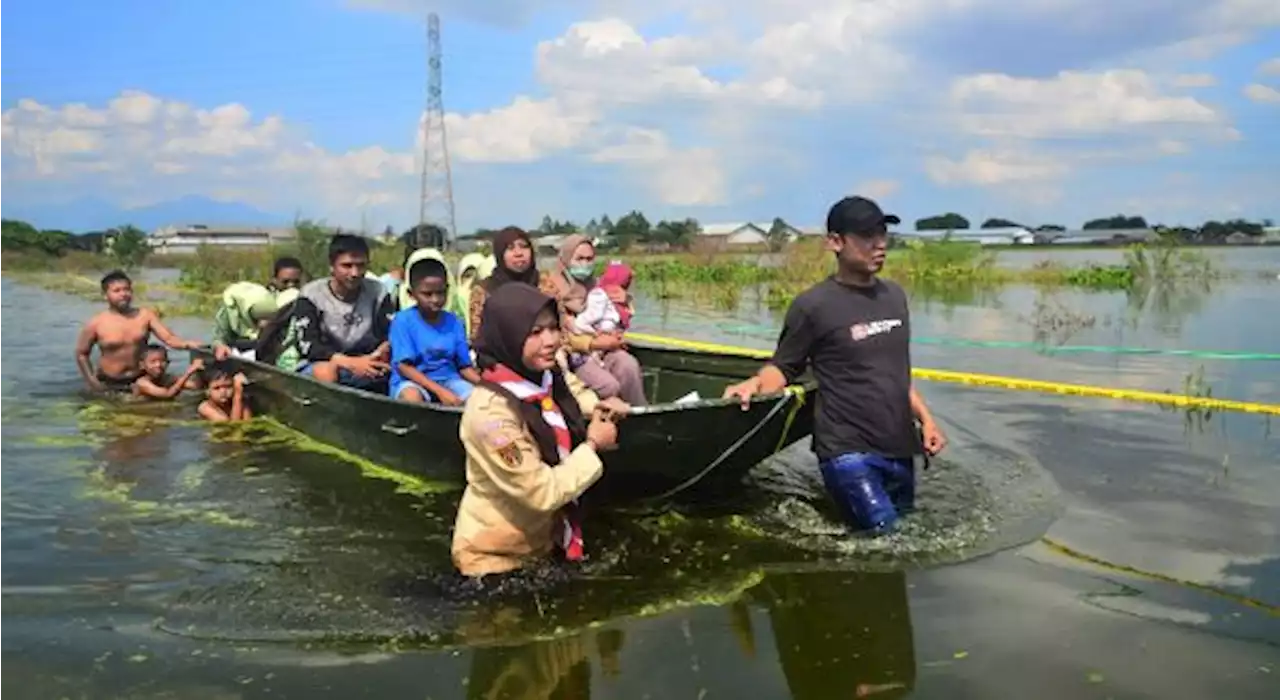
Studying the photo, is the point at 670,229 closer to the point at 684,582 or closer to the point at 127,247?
the point at 127,247

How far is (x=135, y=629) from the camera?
412 cm

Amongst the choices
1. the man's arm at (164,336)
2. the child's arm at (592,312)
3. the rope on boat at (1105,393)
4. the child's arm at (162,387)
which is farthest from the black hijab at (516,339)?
the child's arm at (162,387)

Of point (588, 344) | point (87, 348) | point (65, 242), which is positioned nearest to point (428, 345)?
point (588, 344)

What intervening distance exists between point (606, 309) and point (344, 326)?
1.98 metres

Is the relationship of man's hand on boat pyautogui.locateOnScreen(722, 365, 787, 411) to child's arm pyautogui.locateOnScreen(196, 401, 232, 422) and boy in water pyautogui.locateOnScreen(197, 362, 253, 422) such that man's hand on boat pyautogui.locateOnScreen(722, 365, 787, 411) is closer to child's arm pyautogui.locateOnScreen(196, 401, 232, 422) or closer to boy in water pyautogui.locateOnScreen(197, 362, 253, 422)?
boy in water pyautogui.locateOnScreen(197, 362, 253, 422)

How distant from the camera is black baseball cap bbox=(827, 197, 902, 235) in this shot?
14.3 feet

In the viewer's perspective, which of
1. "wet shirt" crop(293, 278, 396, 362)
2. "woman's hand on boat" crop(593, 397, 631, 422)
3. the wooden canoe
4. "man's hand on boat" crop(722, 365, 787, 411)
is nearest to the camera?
"woman's hand on boat" crop(593, 397, 631, 422)

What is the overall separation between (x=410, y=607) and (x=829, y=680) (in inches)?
69.8

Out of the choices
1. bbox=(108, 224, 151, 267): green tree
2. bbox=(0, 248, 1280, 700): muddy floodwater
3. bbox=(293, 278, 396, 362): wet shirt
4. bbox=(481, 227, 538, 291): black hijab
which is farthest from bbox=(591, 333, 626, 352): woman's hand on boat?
bbox=(108, 224, 151, 267): green tree

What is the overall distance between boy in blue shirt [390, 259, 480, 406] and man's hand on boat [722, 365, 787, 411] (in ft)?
6.13

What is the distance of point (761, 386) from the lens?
15.6ft

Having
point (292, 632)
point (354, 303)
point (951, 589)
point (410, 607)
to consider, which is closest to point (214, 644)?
point (292, 632)

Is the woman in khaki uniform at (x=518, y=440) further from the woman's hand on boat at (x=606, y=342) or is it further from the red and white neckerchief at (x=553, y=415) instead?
the woman's hand on boat at (x=606, y=342)

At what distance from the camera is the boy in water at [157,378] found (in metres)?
9.49
